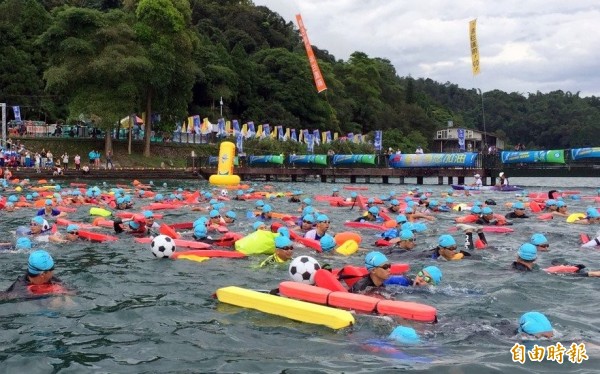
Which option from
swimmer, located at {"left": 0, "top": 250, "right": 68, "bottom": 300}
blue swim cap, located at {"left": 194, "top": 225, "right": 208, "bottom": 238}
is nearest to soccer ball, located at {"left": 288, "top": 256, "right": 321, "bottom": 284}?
swimmer, located at {"left": 0, "top": 250, "right": 68, "bottom": 300}

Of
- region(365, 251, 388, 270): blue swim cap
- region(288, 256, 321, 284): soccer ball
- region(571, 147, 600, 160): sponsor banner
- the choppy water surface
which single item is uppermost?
region(571, 147, 600, 160): sponsor banner

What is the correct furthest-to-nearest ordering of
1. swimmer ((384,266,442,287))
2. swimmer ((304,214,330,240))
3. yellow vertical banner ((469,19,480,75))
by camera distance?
yellow vertical banner ((469,19,480,75))
swimmer ((304,214,330,240))
swimmer ((384,266,442,287))

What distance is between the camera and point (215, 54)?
78.8 metres

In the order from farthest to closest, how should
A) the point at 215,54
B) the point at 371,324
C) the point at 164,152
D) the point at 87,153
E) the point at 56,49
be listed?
the point at 215,54 → the point at 164,152 → the point at 87,153 → the point at 56,49 → the point at 371,324

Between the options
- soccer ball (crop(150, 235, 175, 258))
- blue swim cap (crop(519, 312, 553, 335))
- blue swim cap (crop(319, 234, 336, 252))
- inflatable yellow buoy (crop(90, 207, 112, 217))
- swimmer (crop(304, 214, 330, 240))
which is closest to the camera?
blue swim cap (crop(519, 312, 553, 335))

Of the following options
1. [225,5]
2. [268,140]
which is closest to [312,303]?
[268,140]

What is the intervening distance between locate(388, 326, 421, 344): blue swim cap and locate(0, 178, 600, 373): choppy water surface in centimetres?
13

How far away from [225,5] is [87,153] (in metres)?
62.5

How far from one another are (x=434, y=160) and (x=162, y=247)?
33810mm

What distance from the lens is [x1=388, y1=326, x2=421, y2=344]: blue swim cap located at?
7.33 metres

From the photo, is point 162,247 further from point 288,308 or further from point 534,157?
point 534,157

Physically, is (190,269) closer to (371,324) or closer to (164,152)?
(371,324)

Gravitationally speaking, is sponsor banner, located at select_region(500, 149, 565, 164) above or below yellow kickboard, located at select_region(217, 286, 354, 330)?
above

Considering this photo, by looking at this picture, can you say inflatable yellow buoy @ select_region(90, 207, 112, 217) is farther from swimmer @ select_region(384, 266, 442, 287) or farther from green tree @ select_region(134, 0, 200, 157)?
green tree @ select_region(134, 0, 200, 157)
